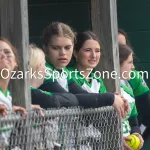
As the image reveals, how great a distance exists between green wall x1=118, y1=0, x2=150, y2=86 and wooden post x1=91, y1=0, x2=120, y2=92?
6.57 ft

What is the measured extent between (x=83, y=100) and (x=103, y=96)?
0.20 metres

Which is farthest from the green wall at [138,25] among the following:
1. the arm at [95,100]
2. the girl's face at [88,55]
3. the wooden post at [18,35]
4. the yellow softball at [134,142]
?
the wooden post at [18,35]

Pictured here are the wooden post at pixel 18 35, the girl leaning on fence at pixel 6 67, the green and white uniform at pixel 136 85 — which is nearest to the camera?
the girl leaning on fence at pixel 6 67

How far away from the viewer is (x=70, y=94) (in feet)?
19.3

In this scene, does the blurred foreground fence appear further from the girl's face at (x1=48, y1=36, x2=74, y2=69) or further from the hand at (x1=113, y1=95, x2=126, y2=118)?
the girl's face at (x1=48, y1=36, x2=74, y2=69)

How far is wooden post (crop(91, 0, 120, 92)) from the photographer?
6750mm

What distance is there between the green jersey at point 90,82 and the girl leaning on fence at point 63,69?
136mm

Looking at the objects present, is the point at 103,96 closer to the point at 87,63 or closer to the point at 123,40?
the point at 87,63

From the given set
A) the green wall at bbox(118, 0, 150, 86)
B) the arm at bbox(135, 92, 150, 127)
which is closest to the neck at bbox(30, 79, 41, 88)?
the arm at bbox(135, 92, 150, 127)

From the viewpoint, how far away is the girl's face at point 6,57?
5398mm

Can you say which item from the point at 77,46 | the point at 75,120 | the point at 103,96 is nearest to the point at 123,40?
the point at 77,46

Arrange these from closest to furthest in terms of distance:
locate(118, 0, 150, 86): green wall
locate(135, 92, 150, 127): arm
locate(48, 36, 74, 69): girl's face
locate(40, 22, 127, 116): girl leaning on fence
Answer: locate(40, 22, 127, 116): girl leaning on fence < locate(48, 36, 74, 69): girl's face < locate(135, 92, 150, 127): arm < locate(118, 0, 150, 86): green wall

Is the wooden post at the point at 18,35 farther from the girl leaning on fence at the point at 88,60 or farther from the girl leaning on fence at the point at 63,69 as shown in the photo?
the girl leaning on fence at the point at 88,60

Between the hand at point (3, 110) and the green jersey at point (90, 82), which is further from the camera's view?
the green jersey at point (90, 82)
